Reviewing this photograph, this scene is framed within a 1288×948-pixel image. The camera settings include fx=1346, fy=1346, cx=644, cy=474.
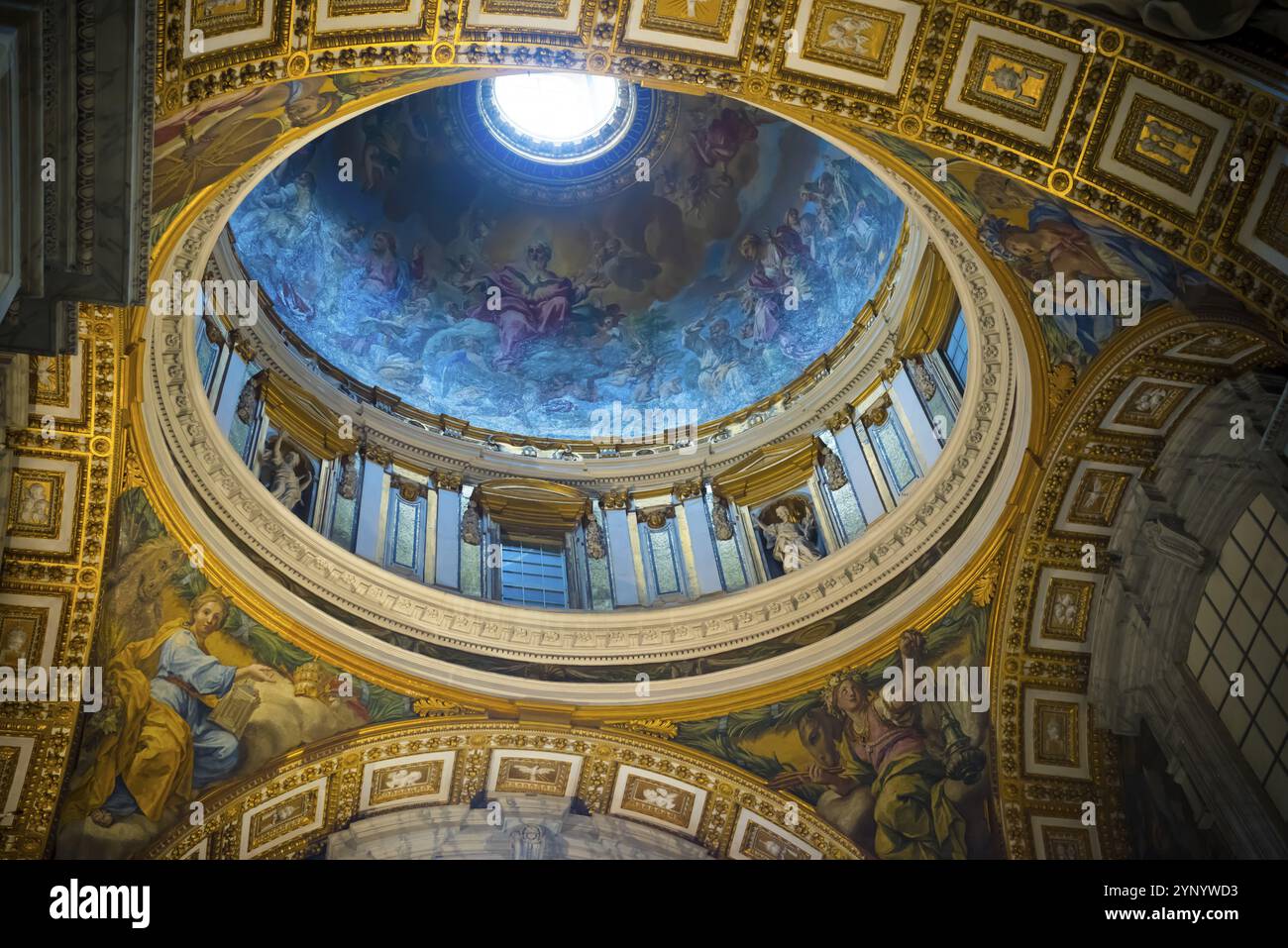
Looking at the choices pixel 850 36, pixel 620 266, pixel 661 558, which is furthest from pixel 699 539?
pixel 850 36

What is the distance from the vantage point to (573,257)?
82.0 ft

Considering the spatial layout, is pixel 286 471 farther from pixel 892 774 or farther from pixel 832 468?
pixel 892 774

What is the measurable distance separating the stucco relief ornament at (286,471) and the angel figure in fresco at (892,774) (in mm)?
7350

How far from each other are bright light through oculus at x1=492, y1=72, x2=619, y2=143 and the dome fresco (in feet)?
1.21

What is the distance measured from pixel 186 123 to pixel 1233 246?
8.87 metres

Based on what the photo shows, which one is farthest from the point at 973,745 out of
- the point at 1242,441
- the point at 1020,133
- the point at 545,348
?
the point at 545,348

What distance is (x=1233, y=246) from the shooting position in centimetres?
1125

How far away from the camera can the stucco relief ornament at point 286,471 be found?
1748cm

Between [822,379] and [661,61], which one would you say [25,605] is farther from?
[822,379]

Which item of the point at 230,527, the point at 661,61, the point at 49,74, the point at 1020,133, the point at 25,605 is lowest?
the point at 25,605

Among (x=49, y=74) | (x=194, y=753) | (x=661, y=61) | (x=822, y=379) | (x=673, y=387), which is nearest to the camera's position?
(x=49, y=74)

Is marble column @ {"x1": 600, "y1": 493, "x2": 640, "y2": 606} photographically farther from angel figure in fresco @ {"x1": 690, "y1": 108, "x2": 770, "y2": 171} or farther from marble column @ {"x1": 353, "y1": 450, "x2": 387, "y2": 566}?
angel figure in fresco @ {"x1": 690, "y1": 108, "x2": 770, "y2": 171}

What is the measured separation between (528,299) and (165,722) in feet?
37.6

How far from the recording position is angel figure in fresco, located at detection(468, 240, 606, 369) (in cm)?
2408
